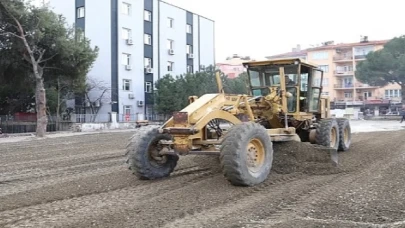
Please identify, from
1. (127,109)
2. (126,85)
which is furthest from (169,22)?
(127,109)

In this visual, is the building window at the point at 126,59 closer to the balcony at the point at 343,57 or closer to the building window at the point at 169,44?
the building window at the point at 169,44

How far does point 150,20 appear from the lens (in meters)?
47.1

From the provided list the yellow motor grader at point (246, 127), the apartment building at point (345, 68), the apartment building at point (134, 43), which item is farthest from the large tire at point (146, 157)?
the apartment building at point (345, 68)

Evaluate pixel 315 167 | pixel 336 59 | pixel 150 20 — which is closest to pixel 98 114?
pixel 150 20

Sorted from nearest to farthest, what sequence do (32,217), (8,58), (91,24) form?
1. (32,217)
2. (8,58)
3. (91,24)

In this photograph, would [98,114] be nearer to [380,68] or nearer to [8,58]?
[8,58]

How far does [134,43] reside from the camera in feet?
147

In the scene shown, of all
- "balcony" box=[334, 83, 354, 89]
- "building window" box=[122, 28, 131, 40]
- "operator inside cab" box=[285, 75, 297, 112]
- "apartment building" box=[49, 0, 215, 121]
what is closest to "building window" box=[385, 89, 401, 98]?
"balcony" box=[334, 83, 354, 89]

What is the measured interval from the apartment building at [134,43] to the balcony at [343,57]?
41.3 metres

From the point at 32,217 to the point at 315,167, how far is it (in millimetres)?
5648

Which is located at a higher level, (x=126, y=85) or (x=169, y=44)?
(x=169, y=44)

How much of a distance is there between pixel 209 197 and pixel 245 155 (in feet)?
3.39

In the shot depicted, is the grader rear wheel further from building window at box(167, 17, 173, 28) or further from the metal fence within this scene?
building window at box(167, 17, 173, 28)

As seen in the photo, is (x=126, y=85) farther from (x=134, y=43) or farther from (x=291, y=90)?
(x=291, y=90)
